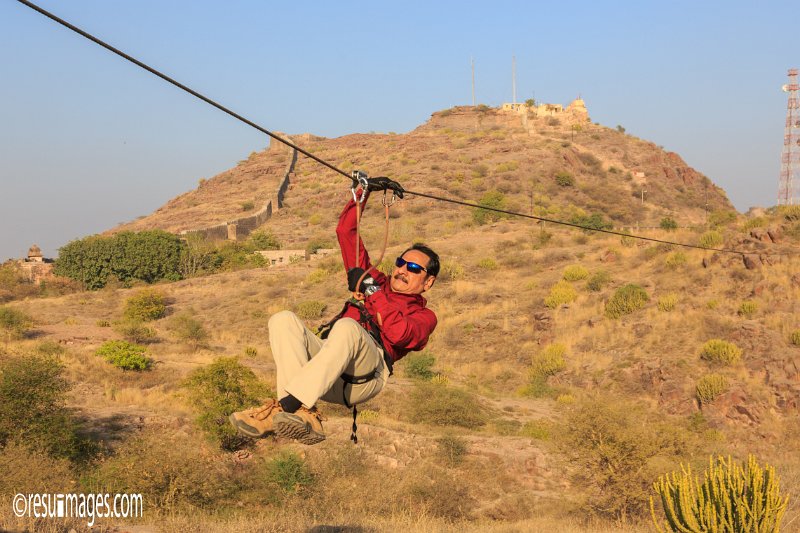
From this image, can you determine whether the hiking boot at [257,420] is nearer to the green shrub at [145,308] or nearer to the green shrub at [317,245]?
the green shrub at [145,308]

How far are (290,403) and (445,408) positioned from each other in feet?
75.2

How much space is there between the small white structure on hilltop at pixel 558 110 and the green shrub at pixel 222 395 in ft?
370

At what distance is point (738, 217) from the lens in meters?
54.8

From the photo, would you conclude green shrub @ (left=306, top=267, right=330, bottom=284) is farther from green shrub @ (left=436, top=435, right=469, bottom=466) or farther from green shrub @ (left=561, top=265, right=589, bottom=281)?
green shrub @ (left=436, top=435, right=469, bottom=466)

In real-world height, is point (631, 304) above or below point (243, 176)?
below

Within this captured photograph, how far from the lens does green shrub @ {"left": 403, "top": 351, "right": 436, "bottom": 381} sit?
35.1 meters

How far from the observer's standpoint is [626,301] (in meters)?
38.4

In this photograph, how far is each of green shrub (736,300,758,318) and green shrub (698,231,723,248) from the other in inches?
310

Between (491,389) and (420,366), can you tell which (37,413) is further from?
(491,389)

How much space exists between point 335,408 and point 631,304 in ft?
53.9

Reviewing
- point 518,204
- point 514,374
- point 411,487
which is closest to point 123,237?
point 518,204

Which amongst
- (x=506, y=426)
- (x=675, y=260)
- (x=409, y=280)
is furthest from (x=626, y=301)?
(x=409, y=280)

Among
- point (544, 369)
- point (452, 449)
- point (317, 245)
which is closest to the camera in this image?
point (452, 449)

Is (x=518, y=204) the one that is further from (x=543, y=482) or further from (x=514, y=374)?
(x=543, y=482)
